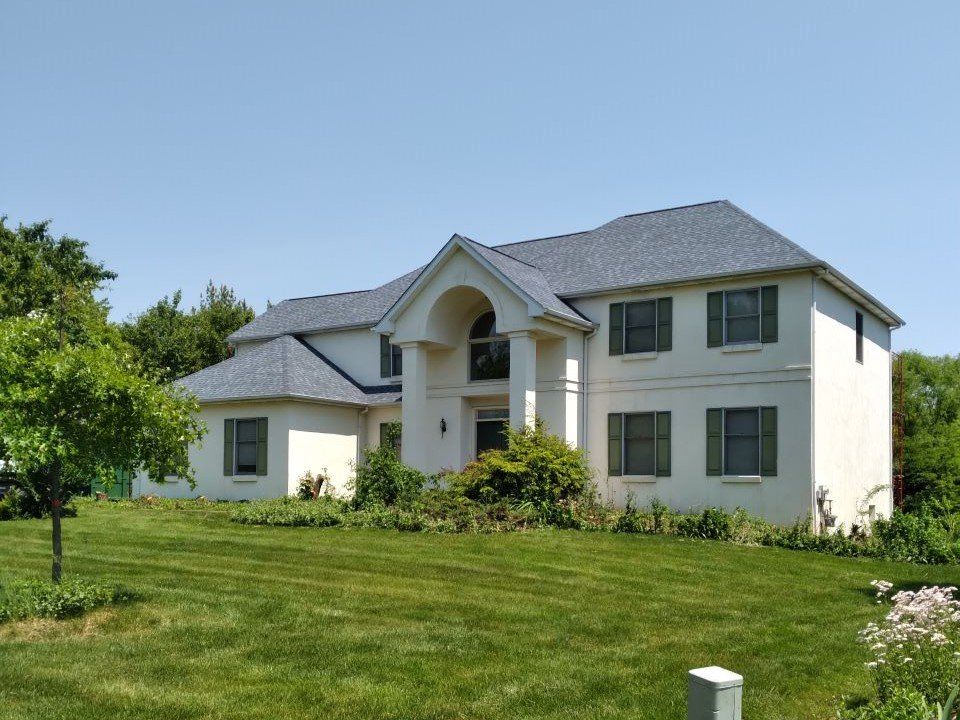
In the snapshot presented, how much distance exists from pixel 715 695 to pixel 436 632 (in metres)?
5.35

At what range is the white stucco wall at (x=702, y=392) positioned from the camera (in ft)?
68.5

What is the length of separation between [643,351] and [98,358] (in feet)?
50.4

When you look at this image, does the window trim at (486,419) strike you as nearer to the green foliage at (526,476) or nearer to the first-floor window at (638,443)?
the first-floor window at (638,443)

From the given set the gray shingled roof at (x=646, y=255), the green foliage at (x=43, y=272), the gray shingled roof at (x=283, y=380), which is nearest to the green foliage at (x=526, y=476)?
the gray shingled roof at (x=646, y=255)

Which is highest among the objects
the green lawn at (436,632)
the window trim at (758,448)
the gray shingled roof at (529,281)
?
the gray shingled roof at (529,281)

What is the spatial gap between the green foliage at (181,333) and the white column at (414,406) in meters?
18.0

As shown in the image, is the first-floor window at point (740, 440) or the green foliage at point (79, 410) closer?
the green foliage at point (79, 410)

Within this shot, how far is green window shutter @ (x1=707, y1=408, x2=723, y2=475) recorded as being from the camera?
2167cm

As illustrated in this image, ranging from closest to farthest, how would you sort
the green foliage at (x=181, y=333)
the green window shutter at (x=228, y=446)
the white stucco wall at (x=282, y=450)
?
the white stucco wall at (x=282, y=450), the green window shutter at (x=228, y=446), the green foliage at (x=181, y=333)

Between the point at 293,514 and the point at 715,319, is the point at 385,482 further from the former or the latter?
the point at 715,319

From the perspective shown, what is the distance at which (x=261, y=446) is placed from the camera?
26328 millimetres

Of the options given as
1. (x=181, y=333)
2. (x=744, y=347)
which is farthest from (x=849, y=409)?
(x=181, y=333)

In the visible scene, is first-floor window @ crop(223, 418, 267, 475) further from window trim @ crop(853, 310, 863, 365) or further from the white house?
window trim @ crop(853, 310, 863, 365)

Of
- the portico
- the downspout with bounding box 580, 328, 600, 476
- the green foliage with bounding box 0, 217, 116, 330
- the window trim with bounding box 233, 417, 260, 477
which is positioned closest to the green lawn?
the portico
